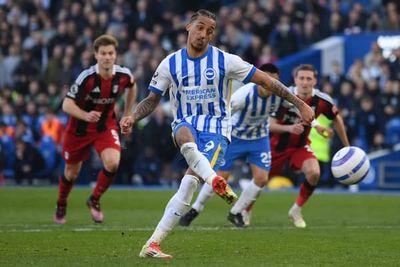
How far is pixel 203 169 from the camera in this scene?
33.2ft

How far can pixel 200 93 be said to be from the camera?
35.4ft

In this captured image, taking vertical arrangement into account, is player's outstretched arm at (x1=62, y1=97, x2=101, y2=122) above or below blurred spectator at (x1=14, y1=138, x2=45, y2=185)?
above

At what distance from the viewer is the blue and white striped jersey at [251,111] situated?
48.3 ft

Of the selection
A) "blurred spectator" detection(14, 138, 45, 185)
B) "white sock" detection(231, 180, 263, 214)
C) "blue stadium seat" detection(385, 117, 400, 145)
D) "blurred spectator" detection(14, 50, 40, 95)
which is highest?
"blurred spectator" detection(14, 50, 40, 95)

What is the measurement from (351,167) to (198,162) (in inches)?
136

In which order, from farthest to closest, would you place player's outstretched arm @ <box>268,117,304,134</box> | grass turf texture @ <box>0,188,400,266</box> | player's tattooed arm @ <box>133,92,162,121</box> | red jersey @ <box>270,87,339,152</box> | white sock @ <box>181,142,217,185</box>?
red jersey @ <box>270,87,339,152</box>
player's outstretched arm @ <box>268,117,304,134</box>
player's tattooed arm @ <box>133,92,162,121</box>
grass turf texture @ <box>0,188,400,266</box>
white sock @ <box>181,142,217,185</box>

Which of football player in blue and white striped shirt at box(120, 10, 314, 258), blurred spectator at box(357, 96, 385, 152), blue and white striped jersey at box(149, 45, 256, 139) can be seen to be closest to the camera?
football player in blue and white striped shirt at box(120, 10, 314, 258)

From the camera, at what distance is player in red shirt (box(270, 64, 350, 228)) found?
15.0m

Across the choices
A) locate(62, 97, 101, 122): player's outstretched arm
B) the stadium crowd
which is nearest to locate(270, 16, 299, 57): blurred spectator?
the stadium crowd

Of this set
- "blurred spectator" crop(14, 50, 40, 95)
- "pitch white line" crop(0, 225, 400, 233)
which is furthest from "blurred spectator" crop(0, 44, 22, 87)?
"pitch white line" crop(0, 225, 400, 233)

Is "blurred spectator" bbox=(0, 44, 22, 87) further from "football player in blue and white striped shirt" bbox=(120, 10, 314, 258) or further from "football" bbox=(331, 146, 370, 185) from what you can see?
"football player in blue and white striped shirt" bbox=(120, 10, 314, 258)

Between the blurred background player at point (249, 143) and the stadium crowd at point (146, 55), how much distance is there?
33.7ft

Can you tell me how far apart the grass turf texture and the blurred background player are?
29 cm

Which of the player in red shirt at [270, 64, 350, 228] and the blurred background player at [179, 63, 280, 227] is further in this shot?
the player in red shirt at [270, 64, 350, 228]
